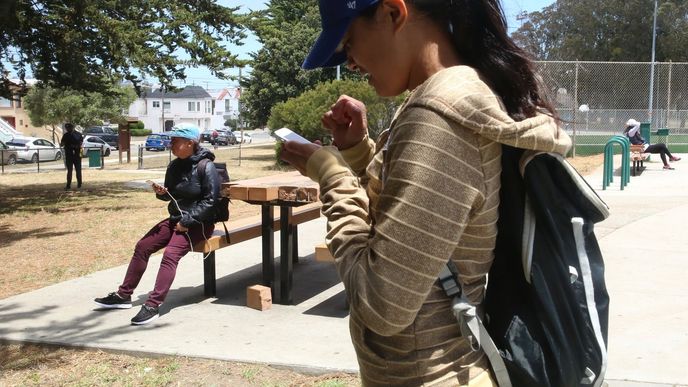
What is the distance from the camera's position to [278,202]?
5.82 meters

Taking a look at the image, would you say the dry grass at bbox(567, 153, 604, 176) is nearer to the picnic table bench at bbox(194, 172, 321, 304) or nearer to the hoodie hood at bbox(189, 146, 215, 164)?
the picnic table bench at bbox(194, 172, 321, 304)

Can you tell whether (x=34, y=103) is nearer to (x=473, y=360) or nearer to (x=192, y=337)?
(x=192, y=337)

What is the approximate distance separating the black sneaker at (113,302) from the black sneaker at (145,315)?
42 centimetres

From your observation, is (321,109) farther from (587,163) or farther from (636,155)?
(636,155)

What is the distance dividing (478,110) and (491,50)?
25 cm

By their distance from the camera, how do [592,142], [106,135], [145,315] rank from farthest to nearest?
1. [106,135]
2. [592,142]
3. [145,315]

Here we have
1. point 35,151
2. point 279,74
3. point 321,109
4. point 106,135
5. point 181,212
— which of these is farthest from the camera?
point 106,135

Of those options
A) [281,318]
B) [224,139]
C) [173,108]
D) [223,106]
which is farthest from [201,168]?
[223,106]

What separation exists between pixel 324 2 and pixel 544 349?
0.80 metres

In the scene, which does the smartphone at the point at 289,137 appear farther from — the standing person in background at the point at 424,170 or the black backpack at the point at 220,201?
the black backpack at the point at 220,201

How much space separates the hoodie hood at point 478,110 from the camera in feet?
3.97

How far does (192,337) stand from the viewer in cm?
498

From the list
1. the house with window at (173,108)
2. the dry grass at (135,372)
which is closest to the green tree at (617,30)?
the dry grass at (135,372)

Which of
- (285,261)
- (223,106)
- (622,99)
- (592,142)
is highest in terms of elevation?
(223,106)
